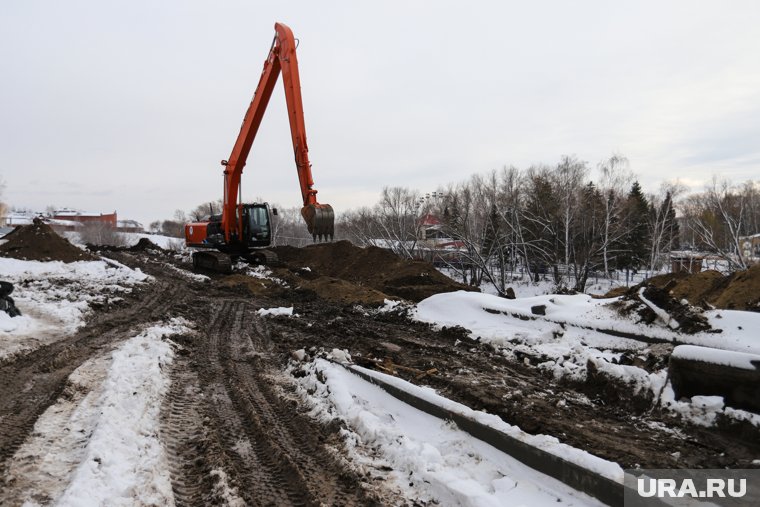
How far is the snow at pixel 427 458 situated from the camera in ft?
11.3

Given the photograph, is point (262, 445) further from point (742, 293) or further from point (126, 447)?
point (742, 293)

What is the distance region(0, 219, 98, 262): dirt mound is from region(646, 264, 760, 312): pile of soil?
22599 millimetres

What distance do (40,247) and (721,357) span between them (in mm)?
24945

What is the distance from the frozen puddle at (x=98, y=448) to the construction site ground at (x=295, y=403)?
10cm

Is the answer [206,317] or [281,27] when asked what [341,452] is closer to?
[206,317]

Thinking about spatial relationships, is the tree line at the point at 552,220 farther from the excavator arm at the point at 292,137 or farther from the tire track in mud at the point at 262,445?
the tire track in mud at the point at 262,445

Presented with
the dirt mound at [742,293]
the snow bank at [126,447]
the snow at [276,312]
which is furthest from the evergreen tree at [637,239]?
the snow bank at [126,447]

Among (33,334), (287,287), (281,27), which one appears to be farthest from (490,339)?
(281,27)

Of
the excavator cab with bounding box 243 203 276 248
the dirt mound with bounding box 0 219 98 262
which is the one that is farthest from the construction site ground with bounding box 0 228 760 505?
the dirt mound with bounding box 0 219 98 262

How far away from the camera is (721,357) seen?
476 cm

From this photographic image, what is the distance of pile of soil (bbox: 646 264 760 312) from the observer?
8.78 metres

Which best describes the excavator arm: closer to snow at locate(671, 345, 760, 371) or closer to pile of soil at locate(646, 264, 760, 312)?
pile of soil at locate(646, 264, 760, 312)

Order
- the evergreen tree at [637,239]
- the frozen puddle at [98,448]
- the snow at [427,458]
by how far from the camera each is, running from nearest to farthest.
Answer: the frozen puddle at [98,448], the snow at [427,458], the evergreen tree at [637,239]

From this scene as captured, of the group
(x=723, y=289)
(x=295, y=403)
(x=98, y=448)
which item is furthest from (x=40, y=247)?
(x=723, y=289)
